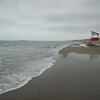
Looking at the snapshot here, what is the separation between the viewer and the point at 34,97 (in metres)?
4.21

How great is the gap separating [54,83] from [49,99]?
5.01 feet

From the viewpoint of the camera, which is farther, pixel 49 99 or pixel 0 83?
pixel 0 83

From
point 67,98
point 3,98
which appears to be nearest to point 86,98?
point 67,98

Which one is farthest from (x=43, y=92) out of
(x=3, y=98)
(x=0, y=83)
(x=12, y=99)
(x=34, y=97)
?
(x=0, y=83)

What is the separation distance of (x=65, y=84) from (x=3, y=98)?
2901 mm

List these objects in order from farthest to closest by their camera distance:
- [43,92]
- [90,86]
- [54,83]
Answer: [54,83] < [90,86] < [43,92]

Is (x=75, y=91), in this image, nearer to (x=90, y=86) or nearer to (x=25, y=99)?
(x=90, y=86)

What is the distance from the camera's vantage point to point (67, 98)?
4109mm

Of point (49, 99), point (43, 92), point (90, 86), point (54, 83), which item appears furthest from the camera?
point (54, 83)

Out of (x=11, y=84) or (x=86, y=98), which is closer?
(x=86, y=98)

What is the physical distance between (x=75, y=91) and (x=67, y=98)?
2.27ft

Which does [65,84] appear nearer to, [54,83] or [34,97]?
[54,83]

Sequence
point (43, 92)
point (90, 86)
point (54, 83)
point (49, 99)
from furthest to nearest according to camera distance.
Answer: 1. point (54, 83)
2. point (90, 86)
3. point (43, 92)
4. point (49, 99)

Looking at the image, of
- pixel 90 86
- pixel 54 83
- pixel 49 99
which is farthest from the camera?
pixel 54 83
